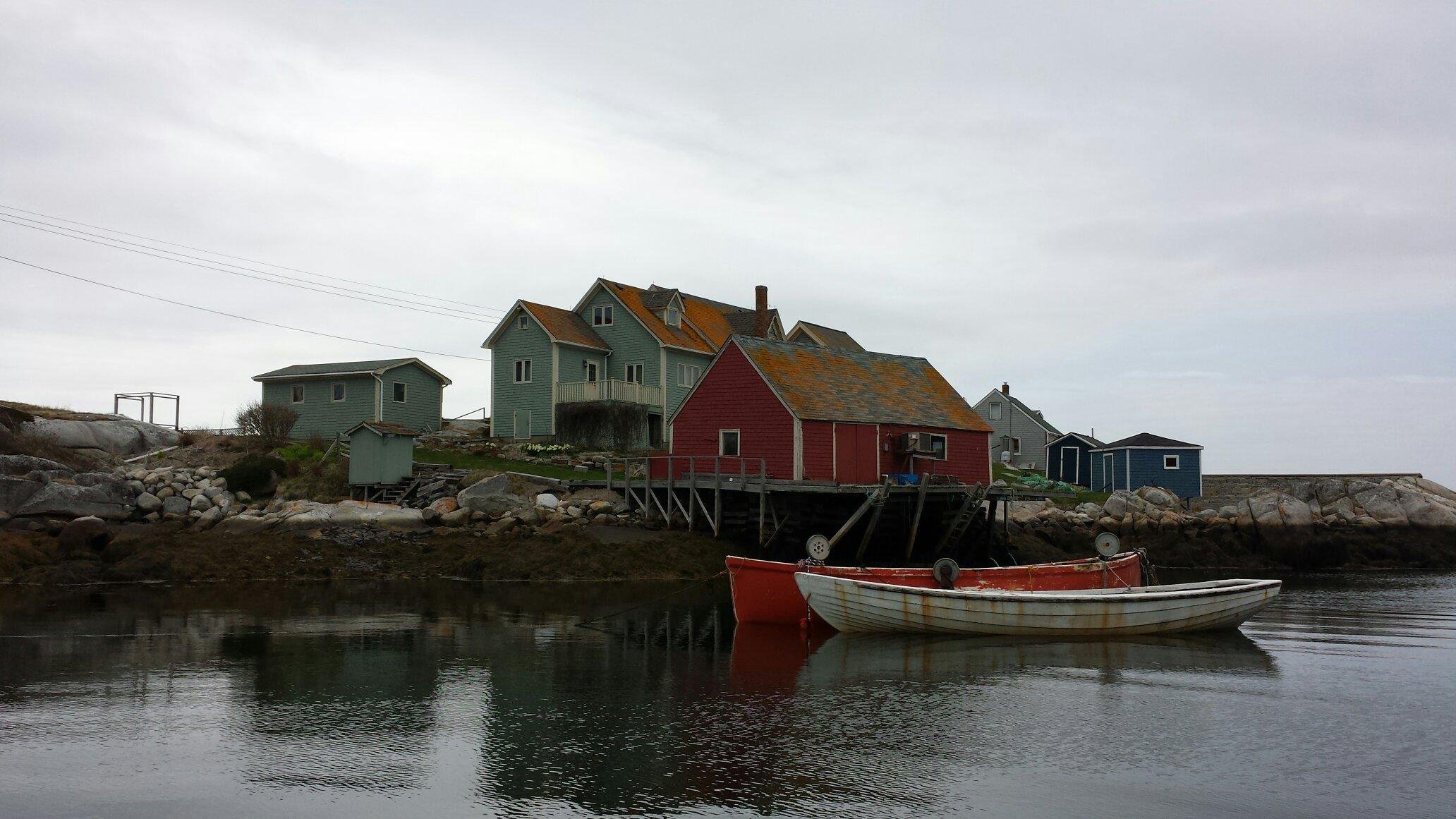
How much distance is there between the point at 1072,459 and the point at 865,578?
45.3m

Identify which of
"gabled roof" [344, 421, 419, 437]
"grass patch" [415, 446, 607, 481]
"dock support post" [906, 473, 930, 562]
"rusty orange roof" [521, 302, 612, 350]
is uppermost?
"rusty orange roof" [521, 302, 612, 350]

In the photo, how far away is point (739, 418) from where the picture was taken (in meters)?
36.2

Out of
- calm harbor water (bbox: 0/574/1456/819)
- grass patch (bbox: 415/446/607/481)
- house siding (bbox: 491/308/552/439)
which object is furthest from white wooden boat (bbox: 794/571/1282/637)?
house siding (bbox: 491/308/552/439)

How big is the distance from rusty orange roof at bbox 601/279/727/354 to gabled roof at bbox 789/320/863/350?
20.1 feet

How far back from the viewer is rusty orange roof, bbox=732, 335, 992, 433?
117 ft

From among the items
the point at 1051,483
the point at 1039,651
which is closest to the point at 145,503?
the point at 1039,651

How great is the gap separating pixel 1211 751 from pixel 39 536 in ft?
106

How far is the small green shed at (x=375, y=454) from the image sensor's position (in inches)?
1516

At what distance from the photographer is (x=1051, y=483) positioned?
6047cm

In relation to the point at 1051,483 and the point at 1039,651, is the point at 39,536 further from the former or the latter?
the point at 1051,483

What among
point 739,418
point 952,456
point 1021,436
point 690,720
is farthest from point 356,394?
point 1021,436

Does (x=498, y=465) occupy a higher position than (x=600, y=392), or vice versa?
(x=600, y=392)

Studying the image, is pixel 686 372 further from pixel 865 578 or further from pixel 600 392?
pixel 865 578

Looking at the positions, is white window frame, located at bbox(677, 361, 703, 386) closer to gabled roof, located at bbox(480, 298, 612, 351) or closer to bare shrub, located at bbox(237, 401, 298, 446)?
gabled roof, located at bbox(480, 298, 612, 351)
